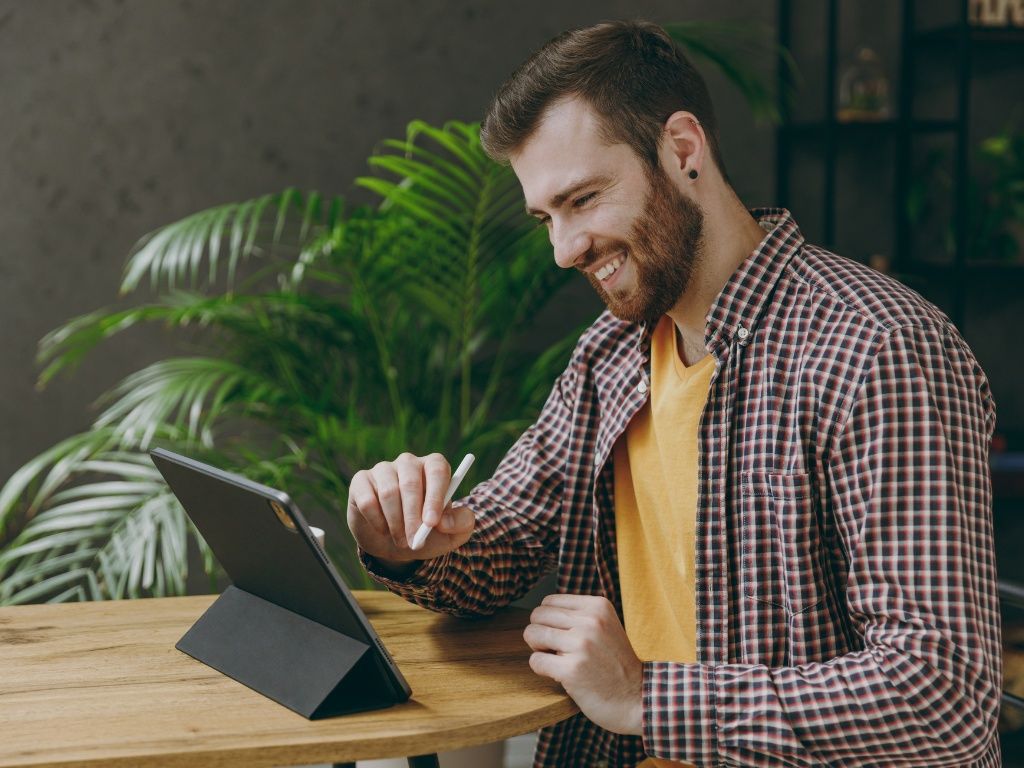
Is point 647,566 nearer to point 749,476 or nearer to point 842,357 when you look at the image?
point 749,476

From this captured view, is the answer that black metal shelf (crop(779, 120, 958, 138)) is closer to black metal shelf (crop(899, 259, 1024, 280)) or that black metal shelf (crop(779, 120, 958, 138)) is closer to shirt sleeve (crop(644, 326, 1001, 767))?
black metal shelf (crop(899, 259, 1024, 280))

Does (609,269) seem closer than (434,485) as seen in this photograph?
No

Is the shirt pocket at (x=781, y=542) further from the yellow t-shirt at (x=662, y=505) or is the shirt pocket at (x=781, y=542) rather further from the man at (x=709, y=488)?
the yellow t-shirt at (x=662, y=505)

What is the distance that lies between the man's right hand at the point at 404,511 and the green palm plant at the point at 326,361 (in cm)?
66

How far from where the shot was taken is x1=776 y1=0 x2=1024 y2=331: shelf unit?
269 centimetres

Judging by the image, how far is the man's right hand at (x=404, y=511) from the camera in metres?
1.11

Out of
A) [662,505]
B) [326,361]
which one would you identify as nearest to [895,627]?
[662,505]

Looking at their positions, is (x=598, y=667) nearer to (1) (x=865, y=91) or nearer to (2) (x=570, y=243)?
(2) (x=570, y=243)

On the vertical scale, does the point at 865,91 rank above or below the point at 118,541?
above

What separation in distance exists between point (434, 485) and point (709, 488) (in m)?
0.31

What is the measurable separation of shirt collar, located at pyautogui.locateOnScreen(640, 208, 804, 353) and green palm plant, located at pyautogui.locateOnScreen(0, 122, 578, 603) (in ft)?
2.39

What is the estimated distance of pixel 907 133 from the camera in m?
2.76

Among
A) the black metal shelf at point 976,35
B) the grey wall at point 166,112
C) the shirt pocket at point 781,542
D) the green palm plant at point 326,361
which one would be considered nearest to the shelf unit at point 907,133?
the black metal shelf at point 976,35

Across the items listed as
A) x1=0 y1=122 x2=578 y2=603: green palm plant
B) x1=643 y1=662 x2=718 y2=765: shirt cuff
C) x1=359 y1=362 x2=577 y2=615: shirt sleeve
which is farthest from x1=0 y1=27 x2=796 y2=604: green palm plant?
x1=643 y1=662 x2=718 y2=765: shirt cuff
